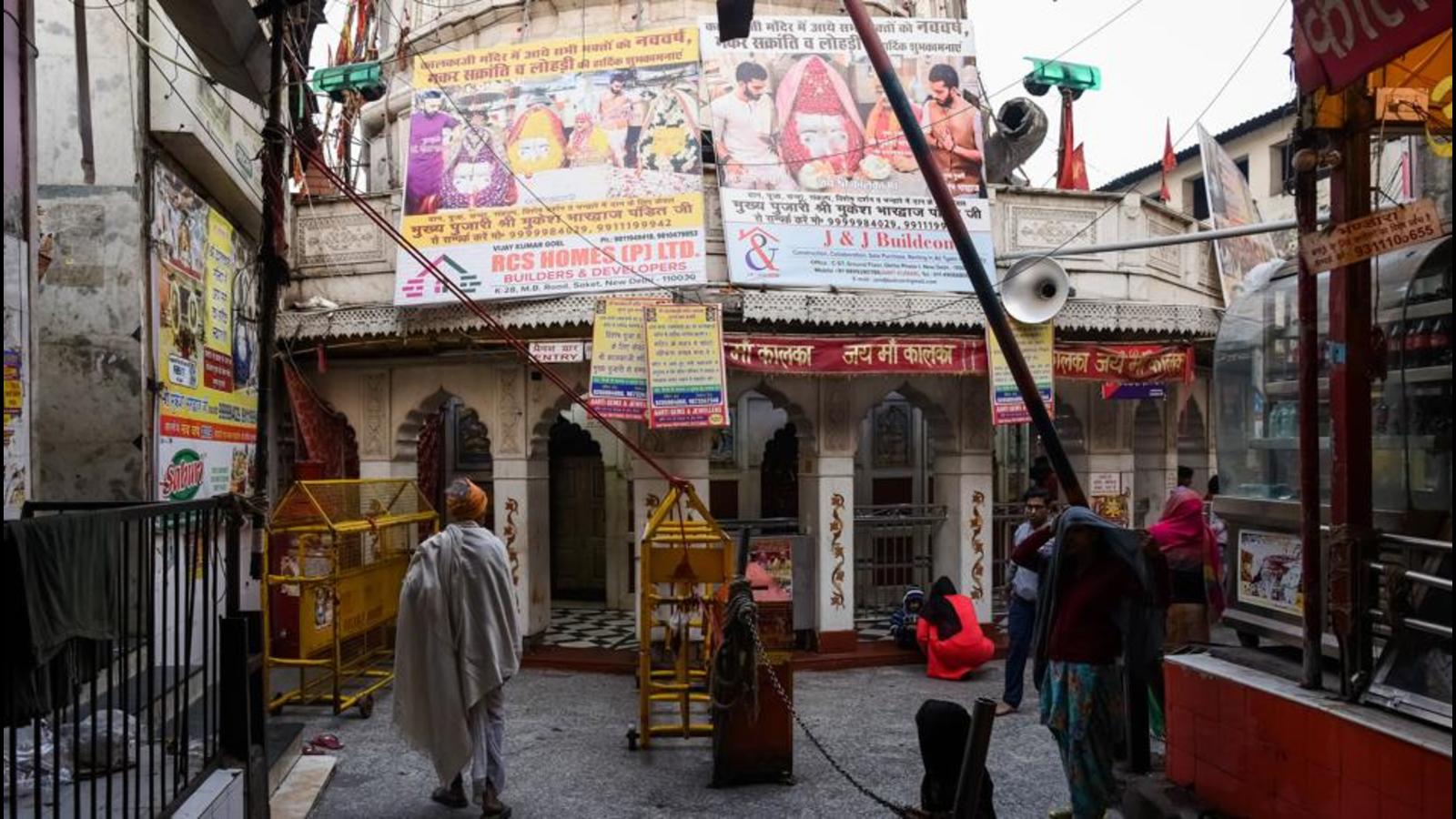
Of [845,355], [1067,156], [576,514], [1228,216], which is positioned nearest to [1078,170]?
[1067,156]

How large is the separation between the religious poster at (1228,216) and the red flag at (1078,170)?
151 cm

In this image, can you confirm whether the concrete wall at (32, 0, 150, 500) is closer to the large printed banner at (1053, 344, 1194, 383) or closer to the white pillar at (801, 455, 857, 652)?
Result: the white pillar at (801, 455, 857, 652)

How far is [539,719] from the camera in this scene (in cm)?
755

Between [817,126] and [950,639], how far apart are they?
17.1 feet

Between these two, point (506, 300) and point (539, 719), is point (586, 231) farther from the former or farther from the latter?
point (539, 719)

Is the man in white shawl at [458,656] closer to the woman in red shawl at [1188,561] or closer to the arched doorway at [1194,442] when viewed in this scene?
the woman in red shawl at [1188,561]

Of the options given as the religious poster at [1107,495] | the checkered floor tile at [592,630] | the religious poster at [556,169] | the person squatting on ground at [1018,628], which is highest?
the religious poster at [556,169]

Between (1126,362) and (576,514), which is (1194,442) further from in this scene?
(576,514)

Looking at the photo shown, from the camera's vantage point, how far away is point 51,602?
301 cm

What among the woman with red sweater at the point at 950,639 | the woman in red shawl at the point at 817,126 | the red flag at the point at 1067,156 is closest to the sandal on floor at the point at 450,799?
the woman with red sweater at the point at 950,639

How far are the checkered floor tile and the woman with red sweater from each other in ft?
10.4

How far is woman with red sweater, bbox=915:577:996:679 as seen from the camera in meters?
8.87

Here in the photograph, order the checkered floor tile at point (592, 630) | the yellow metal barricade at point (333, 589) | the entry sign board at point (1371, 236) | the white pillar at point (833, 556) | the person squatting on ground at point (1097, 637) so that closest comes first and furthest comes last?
1. the entry sign board at point (1371, 236)
2. the person squatting on ground at point (1097, 637)
3. the yellow metal barricade at point (333, 589)
4. the white pillar at point (833, 556)
5. the checkered floor tile at point (592, 630)

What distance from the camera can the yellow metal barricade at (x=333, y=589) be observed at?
7457 millimetres
